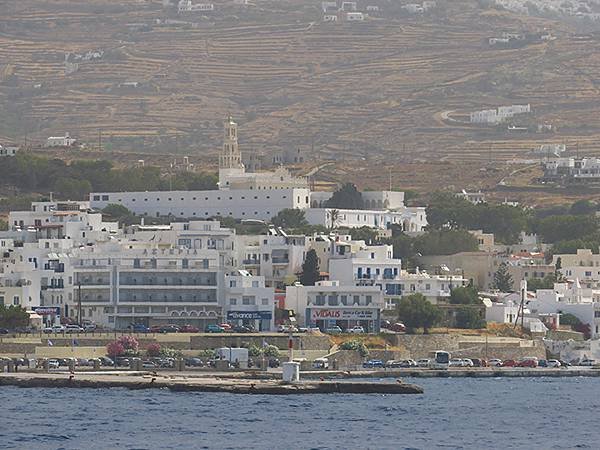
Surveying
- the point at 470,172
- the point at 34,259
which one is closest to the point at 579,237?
the point at 34,259

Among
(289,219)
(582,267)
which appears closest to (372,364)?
(582,267)

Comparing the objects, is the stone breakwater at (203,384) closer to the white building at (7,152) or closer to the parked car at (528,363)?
the parked car at (528,363)

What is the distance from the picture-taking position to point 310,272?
333 feet

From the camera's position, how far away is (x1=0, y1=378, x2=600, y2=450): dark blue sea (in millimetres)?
69812

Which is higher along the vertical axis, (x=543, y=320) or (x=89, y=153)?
(x=89, y=153)

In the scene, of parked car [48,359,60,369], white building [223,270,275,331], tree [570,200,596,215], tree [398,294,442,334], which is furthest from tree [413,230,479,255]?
parked car [48,359,60,369]

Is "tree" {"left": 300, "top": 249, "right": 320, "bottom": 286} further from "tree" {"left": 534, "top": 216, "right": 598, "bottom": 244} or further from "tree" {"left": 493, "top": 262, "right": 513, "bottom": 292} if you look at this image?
"tree" {"left": 534, "top": 216, "right": 598, "bottom": 244}

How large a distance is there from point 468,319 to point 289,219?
25.0m

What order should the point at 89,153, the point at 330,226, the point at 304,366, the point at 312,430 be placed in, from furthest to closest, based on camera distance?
the point at 89,153 < the point at 330,226 < the point at 304,366 < the point at 312,430

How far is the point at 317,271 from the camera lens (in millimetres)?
102062

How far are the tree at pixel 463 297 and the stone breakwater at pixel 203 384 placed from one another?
1716cm

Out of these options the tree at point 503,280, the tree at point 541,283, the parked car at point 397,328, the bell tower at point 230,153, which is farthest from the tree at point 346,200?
the parked car at point 397,328

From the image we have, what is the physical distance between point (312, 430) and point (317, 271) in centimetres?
2971

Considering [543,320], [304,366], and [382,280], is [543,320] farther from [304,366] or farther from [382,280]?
[304,366]
